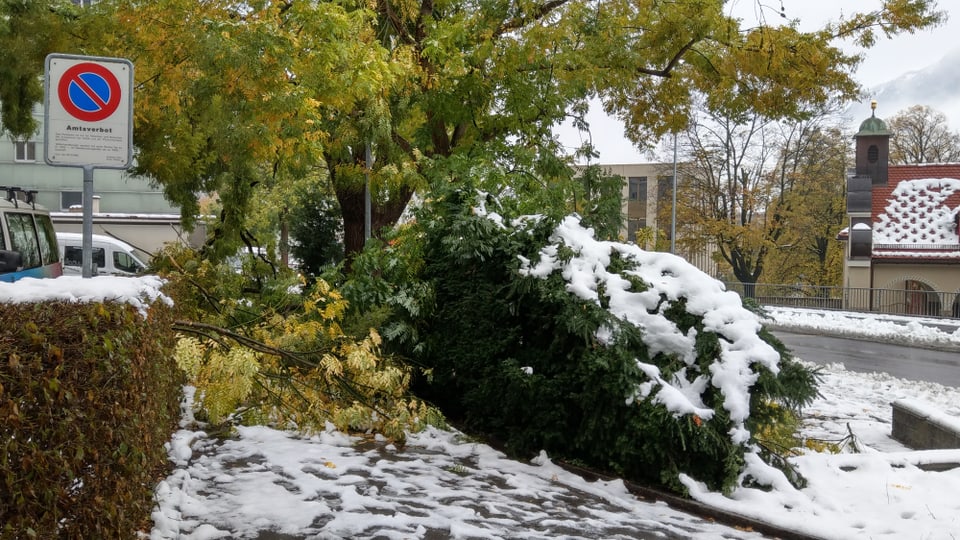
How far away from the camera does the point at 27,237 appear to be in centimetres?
1211

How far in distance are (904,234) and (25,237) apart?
3558 cm

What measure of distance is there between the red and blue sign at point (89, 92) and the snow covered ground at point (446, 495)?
109 cm

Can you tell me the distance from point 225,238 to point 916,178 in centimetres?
3532

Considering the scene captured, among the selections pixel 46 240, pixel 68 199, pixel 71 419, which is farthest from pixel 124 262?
pixel 68 199

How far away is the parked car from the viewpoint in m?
11.4

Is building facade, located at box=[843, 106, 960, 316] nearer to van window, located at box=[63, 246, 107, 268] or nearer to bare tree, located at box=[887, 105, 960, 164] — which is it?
bare tree, located at box=[887, 105, 960, 164]

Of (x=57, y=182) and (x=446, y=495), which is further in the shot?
(x=57, y=182)

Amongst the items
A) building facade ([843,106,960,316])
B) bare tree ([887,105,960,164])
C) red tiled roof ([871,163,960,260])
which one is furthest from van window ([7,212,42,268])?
bare tree ([887,105,960,164])

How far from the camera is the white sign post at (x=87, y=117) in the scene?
200 inches

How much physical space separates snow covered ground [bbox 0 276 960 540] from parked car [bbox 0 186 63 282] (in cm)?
530

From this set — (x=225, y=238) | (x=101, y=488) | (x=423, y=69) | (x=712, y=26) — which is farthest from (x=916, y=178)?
(x=101, y=488)

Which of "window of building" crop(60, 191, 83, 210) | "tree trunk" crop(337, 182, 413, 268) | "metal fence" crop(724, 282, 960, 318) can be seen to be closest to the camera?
"tree trunk" crop(337, 182, 413, 268)

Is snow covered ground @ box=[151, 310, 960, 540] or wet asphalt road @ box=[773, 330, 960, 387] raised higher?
snow covered ground @ box=[151, 310, 960, 540]

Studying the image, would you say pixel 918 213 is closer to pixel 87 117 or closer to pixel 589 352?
pixel 589 352
